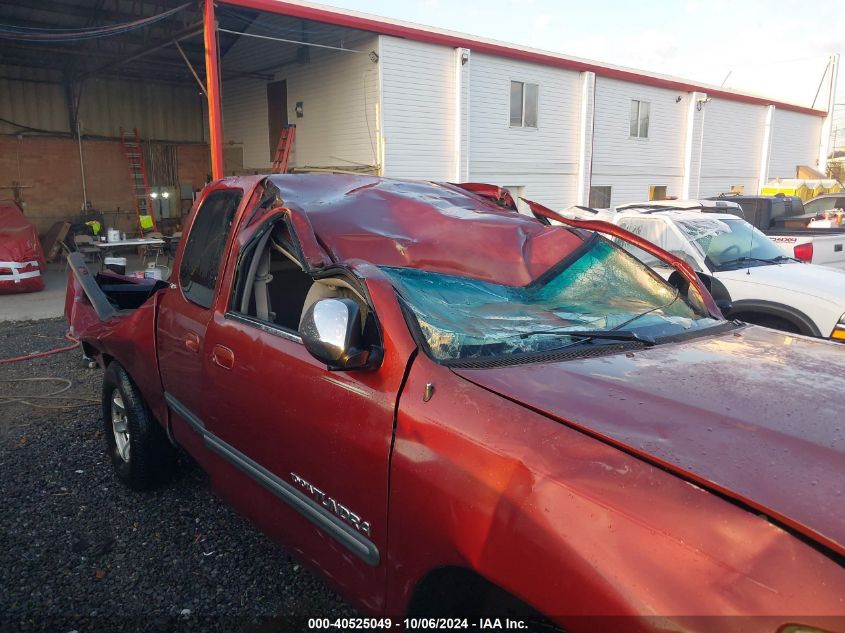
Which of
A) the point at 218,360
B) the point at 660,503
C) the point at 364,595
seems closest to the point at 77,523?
the point at 218,360

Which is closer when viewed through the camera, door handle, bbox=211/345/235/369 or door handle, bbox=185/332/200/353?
door handle, bbox=211/345/235/369

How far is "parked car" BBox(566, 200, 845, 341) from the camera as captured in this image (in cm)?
529

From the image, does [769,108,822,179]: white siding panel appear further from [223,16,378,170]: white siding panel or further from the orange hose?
the orange hose

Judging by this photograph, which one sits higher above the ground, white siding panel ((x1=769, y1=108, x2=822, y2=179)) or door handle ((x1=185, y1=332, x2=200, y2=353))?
white siding panel ((x1=769, y1=108, x2=822, y2=179))

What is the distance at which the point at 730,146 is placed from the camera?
2477cm

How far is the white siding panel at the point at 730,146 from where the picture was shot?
78.0 feet

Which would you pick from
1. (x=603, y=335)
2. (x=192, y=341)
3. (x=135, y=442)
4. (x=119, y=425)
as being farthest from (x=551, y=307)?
(x=119, y=425)

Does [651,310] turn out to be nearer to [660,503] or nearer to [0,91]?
[660,503]

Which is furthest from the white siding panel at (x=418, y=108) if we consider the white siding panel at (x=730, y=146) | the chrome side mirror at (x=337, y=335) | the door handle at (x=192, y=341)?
the chrome side mirror at (x=337, y=335)

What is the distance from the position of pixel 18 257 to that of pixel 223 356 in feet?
33.4

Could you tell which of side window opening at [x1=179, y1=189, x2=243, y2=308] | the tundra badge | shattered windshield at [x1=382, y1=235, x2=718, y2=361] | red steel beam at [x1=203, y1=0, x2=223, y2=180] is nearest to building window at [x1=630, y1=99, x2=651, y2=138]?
red steel beam at [x1=203, y1=0, x2=223, y2=180]

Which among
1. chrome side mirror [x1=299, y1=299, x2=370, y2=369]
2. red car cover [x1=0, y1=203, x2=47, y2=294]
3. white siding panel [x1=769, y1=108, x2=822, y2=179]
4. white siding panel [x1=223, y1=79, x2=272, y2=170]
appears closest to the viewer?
chrome side mirror [x1=299, y1=299, x2=370, y2=369]

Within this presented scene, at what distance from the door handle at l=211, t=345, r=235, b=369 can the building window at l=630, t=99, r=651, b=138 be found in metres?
20.5

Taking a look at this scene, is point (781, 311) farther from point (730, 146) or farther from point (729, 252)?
point (730, 146)
